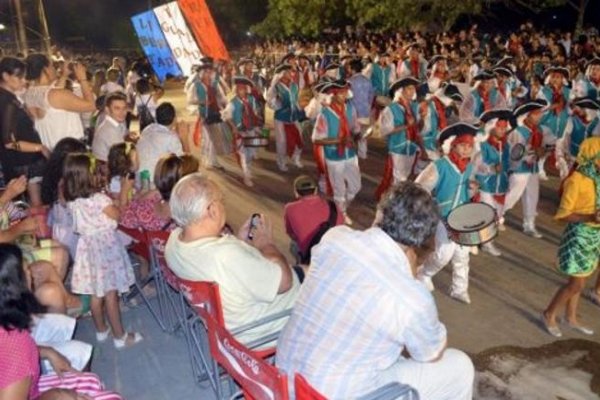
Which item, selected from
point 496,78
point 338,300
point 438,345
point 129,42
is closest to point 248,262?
point 338,300

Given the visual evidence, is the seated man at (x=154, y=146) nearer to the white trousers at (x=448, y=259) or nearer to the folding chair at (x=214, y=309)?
the white trousers at (x=448, y=259)

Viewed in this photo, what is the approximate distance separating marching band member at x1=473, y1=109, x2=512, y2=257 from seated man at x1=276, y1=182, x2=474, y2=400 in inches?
146

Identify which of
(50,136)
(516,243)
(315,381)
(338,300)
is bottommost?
(516,243)

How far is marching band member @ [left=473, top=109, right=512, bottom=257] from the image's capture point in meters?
6.35

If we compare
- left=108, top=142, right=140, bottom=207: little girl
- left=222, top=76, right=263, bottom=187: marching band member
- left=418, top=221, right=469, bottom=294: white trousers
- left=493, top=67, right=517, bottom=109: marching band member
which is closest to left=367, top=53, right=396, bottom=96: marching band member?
left=493, top=67, right=517, bottom=109: marching band member

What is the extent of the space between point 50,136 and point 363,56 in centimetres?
1367

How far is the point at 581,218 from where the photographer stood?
14.9 ft

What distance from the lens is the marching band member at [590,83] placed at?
388 inches

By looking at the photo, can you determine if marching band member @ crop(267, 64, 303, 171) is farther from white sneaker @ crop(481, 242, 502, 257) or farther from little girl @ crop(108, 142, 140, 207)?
little girl @ crop(108, 142, 140, 207)

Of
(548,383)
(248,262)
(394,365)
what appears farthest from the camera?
(548,383)

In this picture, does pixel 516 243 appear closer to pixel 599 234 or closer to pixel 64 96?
pixel 599 234

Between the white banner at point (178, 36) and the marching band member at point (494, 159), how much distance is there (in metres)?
7.76

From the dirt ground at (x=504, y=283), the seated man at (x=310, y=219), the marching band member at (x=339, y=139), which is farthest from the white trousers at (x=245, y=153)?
the seated man at (x=310, y=219)

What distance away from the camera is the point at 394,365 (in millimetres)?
2996
